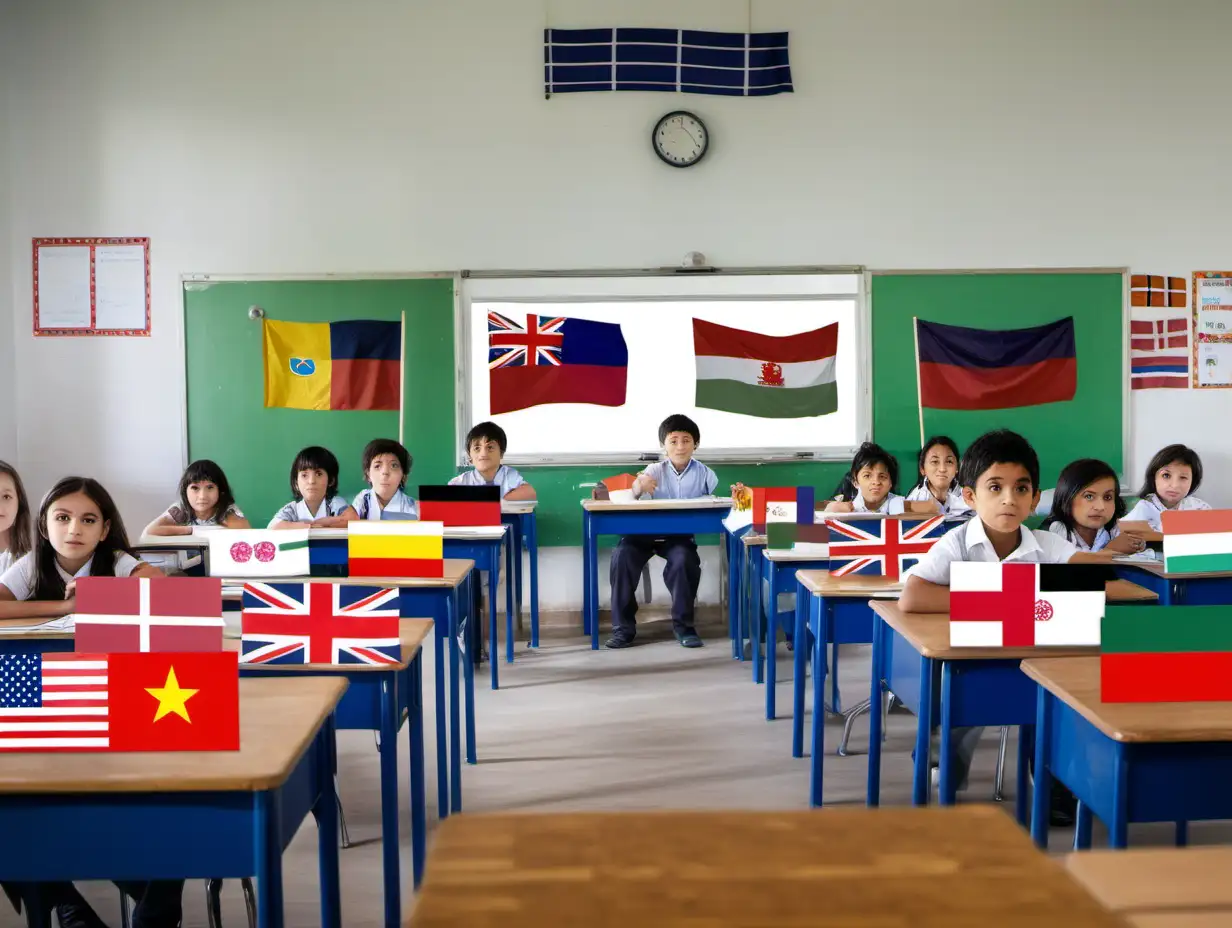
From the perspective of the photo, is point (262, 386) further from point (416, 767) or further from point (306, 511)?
point (416, 767)

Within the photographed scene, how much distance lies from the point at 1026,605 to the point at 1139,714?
1.46 feet

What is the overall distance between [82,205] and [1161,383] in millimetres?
6007

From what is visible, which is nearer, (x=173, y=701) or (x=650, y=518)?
(x=173, y=701)

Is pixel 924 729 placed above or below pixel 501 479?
below

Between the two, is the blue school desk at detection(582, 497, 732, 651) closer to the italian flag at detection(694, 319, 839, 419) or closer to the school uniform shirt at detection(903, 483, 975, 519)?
the italian flag at detection(694, 319, 839, 419)

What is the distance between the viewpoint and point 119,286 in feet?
17.4

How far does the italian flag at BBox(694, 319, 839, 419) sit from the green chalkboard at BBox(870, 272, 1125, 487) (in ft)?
0.94

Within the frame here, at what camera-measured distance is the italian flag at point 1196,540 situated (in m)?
2.67

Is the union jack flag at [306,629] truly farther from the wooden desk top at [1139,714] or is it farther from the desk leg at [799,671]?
the desk leg at [799,671]

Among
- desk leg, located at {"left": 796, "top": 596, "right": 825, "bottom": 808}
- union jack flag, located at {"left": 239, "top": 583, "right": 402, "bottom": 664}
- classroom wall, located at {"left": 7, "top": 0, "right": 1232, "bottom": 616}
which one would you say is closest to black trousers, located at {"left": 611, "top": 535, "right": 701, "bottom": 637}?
classroom wall, located at {"left": 7, "top": 0, "right": 1232, "bottom": 616}

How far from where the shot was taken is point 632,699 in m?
3.91

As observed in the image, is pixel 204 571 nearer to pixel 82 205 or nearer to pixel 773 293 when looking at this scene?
pixel 82 205

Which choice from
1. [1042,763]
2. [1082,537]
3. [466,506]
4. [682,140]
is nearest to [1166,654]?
[1042,763]

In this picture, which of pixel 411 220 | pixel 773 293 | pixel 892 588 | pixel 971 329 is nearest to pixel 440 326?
pixel 411 220
